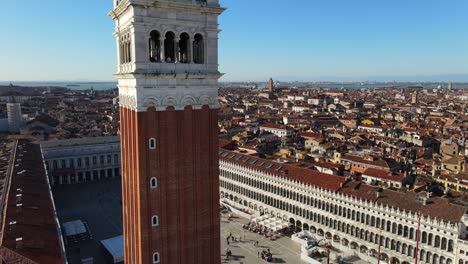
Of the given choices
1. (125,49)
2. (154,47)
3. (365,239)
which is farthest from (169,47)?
(365,239)

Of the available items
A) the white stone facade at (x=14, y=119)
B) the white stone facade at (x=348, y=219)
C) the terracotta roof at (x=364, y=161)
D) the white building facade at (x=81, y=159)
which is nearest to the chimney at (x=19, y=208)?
the white stone facade at (x=348, y=219)

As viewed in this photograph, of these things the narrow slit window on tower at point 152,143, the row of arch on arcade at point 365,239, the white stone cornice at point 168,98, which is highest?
the white stone cornice at point 168,98

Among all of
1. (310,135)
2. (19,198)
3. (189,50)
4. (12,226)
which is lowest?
(310,135)

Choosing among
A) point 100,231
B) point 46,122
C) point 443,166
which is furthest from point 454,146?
point 46,122

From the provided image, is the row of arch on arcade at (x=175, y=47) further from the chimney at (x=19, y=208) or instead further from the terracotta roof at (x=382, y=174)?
the terracotta roof at (x=382, y=174)

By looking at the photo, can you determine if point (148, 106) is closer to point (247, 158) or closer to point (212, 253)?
point (212, 253)

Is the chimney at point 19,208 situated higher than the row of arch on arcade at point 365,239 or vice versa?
the chimney at point 19,208

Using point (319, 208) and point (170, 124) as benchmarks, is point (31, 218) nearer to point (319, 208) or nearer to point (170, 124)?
point (170, 124)

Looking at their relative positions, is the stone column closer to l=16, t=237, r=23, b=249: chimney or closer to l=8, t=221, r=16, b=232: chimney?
l=16, t=237, r=23, b=249: chimney
